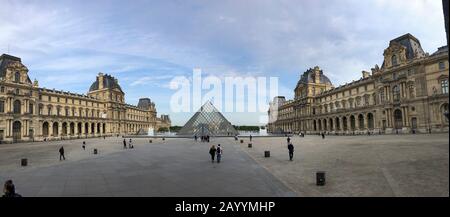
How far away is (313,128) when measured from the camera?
85.1 m

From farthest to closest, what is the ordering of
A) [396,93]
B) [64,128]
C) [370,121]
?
1. [64,128]
2. [370,121]
3. [396,93]

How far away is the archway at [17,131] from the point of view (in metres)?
54.0

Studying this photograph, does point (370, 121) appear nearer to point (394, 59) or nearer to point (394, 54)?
point (394, 59)

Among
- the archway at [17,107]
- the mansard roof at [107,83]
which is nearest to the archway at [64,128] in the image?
the archway at [17,107]

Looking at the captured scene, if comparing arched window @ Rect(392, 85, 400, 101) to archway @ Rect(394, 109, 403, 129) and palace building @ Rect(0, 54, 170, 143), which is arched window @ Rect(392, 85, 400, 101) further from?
palace building @ Rect(0, 54, 170, 143)

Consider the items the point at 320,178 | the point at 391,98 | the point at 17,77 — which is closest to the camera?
the point at 320,178

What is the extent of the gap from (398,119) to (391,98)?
4025 mm

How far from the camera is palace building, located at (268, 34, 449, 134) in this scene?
122 feet

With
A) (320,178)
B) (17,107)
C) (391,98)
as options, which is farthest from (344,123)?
(17,107)

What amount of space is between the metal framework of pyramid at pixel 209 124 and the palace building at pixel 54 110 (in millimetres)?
30744

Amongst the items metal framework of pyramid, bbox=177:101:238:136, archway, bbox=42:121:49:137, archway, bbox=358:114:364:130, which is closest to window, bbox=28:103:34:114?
archway, bbox=42:121:49:137

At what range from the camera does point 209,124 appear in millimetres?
65375

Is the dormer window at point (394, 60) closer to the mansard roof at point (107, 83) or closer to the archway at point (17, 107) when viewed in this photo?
the archway at point (17, 107)

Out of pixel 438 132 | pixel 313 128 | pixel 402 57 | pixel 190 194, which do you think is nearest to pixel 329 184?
pixel 190 194
